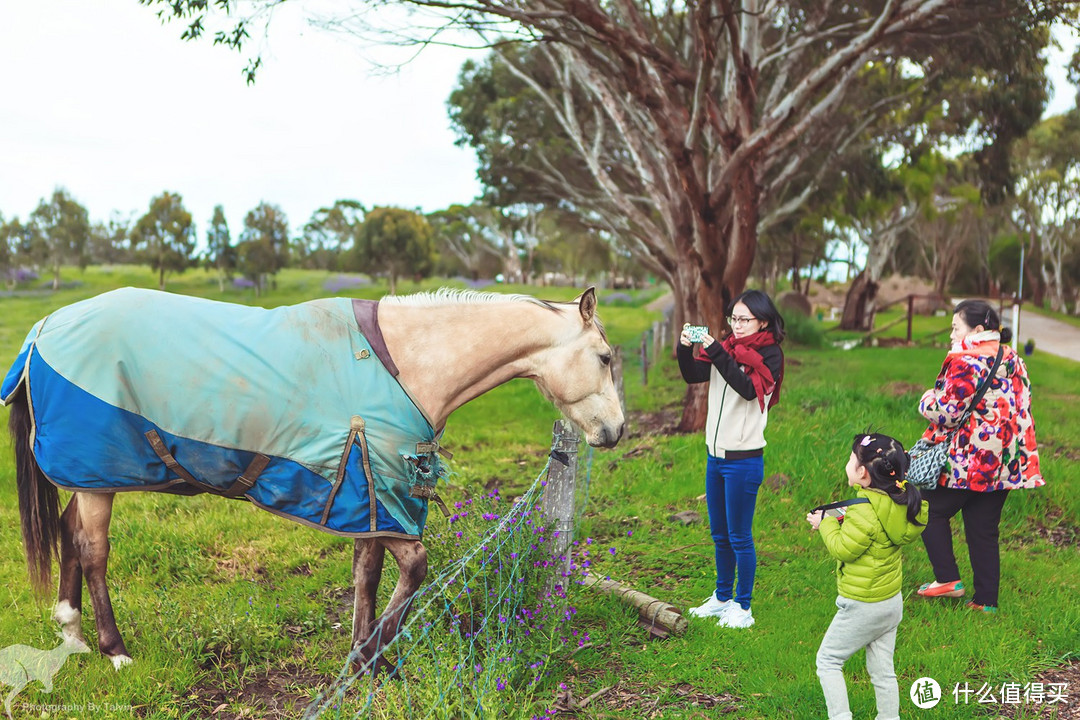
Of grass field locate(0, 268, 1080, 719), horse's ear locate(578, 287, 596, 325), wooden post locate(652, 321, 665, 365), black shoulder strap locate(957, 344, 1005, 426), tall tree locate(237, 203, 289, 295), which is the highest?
tall tree locate(237, 203, 289, 295)

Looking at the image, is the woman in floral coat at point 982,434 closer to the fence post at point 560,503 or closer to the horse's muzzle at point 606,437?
the horse's muzzle at point 606,437

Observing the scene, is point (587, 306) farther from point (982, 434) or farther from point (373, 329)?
point (982, 434)

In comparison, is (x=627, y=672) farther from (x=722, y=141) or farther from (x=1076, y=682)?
(x=722, y=141)

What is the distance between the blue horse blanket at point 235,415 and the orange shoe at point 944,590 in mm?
2967

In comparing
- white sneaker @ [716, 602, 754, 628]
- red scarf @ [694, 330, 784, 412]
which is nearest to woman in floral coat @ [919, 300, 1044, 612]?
red scarf @ [694, 330, 784, 412]

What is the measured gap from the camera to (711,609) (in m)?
3.99

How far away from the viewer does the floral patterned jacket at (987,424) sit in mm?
3840

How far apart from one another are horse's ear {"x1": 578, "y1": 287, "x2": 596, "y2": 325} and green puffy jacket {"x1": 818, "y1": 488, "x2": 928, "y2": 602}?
134cm

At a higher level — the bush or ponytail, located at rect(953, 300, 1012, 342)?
ponytail, located at rect(953, 300, 1012, 342)

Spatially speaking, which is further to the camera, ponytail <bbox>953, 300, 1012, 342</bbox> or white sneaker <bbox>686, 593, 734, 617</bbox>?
white sneaker <bbox>686, 593, 734, 617</bbox>

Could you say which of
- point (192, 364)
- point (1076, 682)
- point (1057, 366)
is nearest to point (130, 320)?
point (192, 364)

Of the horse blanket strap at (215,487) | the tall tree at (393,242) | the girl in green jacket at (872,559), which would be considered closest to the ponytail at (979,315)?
the girl in green jacket at (872,559)

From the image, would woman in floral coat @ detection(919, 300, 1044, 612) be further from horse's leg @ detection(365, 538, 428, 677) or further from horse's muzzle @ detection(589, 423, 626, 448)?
horse's leg @ detection(365, 538, 428, 677)

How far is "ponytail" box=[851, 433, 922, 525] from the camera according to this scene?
107 inches
